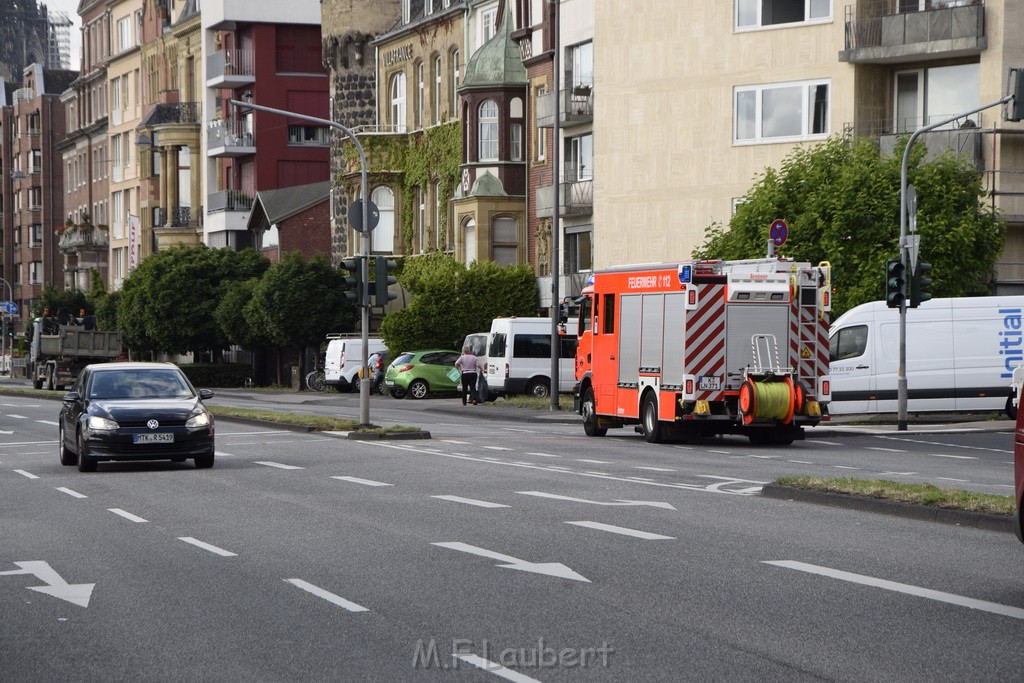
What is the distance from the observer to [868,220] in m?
40.7

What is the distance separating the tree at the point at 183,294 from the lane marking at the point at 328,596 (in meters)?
60.7

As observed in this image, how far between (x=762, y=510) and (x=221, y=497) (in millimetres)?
5587

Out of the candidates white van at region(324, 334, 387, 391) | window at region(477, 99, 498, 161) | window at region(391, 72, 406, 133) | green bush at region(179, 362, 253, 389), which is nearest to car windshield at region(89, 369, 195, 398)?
white van at region(324, 334, 387, 391)

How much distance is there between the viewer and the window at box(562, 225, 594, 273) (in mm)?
55125

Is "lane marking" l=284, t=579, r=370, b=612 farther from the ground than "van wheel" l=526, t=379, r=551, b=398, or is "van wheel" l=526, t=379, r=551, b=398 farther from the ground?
"lane marking" l=284, t=579, r=370, b=612

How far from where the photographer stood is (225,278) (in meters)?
72.6

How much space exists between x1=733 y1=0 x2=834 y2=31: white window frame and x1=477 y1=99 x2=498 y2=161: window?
1213cm

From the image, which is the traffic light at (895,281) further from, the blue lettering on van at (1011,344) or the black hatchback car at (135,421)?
the black hatchback car at (135,421)

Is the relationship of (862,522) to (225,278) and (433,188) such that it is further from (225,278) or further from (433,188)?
(225,278)

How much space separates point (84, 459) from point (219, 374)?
51.1 m

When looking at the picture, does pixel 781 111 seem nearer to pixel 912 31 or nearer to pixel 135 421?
pixel 912 31

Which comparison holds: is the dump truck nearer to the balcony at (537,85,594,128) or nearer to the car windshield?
the balcony at (537,85,594,128)

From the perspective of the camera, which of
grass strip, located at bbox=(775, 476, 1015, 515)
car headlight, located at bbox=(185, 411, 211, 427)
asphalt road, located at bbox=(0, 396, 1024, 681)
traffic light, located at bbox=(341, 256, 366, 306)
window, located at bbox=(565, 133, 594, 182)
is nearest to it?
asphalt road, located at bbox=(0, 396, 1024, 681)

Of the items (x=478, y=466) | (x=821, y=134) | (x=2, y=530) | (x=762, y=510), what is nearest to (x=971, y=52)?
(x=821, y=134)
